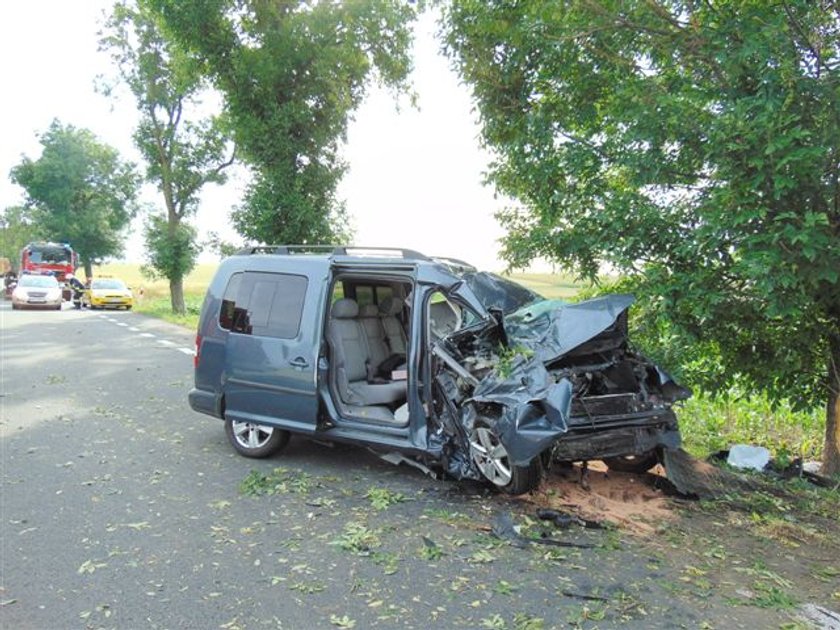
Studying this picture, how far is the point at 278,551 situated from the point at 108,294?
32071mm

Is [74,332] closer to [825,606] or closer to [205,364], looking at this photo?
[205,364]

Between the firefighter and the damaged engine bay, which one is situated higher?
the damaged engine bay

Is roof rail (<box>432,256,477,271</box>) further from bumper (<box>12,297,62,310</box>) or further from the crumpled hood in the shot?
bumper (<box>12,297,62,310</box>)

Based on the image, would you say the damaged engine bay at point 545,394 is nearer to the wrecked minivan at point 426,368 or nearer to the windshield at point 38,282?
the wrecked minivan at point 426,368

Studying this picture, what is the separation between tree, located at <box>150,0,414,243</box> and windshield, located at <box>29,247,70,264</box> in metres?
23.6

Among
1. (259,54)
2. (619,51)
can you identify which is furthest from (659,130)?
(259,54)

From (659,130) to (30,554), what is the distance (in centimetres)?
535

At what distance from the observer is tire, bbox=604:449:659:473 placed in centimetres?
544

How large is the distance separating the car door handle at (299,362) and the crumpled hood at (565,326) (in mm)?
1864

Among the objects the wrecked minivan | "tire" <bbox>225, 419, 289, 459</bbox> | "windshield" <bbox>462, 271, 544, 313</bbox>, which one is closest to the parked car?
the wrecked minivan

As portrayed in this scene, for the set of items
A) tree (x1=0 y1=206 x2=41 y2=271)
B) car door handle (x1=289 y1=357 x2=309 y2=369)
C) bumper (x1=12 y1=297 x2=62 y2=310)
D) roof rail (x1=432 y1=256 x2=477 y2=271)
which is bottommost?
bumper (x1=12 y1=297 x2=62 y2=310)

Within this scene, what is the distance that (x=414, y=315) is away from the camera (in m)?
5.35

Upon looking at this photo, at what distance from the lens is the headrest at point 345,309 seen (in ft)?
21.2

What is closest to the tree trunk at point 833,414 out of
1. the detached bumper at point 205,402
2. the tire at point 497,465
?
the tire at point 497,465
